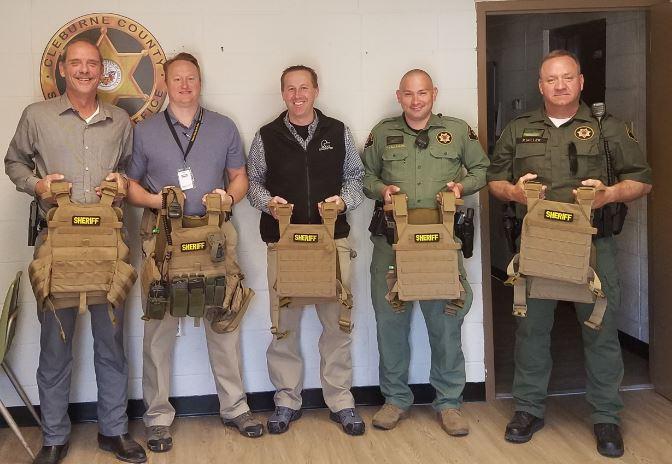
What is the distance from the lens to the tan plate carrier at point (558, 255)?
3.47m

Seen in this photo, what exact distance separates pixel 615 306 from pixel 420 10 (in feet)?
6.07

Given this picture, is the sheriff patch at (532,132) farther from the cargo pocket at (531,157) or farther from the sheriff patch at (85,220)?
the sheriff patch at (85,220)

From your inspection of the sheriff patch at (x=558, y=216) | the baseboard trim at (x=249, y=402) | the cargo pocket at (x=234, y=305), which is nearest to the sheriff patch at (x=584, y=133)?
the sheriff patch at (x=558, y=216)

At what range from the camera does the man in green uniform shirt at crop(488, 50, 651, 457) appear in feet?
12.0

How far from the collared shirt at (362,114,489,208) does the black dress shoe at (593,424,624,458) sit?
1303 millimetres

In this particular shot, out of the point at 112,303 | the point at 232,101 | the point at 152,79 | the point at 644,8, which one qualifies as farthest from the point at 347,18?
the point at 112,303

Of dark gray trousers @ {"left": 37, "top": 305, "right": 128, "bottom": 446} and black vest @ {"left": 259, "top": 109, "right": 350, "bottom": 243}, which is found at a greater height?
black vest @ {"left": 259, "top": 109, "right": 350, "bottom": 243}

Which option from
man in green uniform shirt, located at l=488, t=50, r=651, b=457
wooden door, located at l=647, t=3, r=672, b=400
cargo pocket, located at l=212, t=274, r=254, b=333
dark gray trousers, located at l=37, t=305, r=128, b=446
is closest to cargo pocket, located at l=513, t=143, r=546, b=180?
man in green uniform shirt, located at l=488, t=50, r=651, b=457

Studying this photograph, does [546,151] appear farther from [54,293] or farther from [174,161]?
[54,293]

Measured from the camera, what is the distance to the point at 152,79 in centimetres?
402

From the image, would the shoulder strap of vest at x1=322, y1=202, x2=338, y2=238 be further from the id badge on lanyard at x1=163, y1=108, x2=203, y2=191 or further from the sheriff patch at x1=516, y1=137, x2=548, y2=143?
the sheriff patch at x1=516, y1=137, x2=548, y2=143

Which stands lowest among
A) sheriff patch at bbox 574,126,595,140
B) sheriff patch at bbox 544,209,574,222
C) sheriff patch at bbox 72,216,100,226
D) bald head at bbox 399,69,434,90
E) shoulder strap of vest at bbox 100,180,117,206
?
sheriff patch at bbox 544,209,574,222

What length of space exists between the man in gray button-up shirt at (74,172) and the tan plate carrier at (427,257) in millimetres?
1348

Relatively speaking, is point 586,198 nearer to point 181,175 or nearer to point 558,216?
point 558,216
